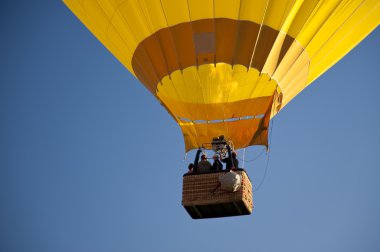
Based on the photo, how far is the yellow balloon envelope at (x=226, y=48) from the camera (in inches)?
296

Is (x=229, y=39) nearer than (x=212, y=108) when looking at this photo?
Yes

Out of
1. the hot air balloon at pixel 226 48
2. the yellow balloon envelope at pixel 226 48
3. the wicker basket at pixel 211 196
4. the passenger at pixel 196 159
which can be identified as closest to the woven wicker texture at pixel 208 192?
the wicker basket at pixel 211 196

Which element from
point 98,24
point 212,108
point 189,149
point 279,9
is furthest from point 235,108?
point 98,24

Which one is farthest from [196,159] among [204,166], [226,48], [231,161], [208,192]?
[226,48]

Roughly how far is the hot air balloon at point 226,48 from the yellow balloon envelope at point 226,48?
0.5 inches

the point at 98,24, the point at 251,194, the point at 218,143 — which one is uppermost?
the point at 98,24

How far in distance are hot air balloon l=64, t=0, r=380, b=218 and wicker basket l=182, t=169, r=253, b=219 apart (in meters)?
0.11

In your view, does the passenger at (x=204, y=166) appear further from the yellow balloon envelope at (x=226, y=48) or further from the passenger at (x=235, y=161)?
the yellow balloon envelope at (x=226, y=48)

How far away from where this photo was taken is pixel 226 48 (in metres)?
7.62

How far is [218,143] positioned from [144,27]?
1.76m

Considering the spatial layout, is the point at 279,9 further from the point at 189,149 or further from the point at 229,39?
the point at 189,149

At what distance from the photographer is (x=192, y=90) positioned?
7848mm

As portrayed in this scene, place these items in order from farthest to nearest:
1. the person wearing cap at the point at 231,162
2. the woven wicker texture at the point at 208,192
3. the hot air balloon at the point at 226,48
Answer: the hot air balloon at the point at 226,48, the person wearing cap at the point at 231,162, the woven wicker texture at the point at 208,192

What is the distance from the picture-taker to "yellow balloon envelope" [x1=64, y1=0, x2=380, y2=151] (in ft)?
24.7
